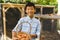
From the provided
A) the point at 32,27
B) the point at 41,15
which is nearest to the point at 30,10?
the point at 32,27

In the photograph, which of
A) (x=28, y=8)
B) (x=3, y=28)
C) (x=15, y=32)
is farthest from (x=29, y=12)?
(x=3, y=28)

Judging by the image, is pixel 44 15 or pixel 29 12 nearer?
pixel 29 12

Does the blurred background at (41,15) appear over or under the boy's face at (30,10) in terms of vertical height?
under

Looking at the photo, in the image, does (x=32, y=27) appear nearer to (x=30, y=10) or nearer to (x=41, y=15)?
(x=30, y=10)

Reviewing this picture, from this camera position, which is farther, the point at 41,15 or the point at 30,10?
the point at 41,15

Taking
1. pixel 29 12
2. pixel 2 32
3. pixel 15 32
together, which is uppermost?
pixel 29 12

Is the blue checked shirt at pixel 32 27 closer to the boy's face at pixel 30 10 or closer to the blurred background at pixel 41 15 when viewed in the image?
the boy's face at pixel 30 10

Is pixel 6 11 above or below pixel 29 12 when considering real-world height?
below

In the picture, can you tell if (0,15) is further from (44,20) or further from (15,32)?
(15,32)

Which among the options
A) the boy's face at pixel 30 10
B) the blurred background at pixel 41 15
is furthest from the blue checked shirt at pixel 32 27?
the blurred background at pixel 41 15

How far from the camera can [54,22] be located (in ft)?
7.43

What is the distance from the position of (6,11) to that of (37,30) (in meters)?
1.34

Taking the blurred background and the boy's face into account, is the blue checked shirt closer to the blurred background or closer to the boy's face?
the boy's face

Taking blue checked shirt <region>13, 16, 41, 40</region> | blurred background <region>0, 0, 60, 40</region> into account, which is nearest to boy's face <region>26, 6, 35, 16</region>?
blue checked shirt <region>13, 16, 41, 40</region>
